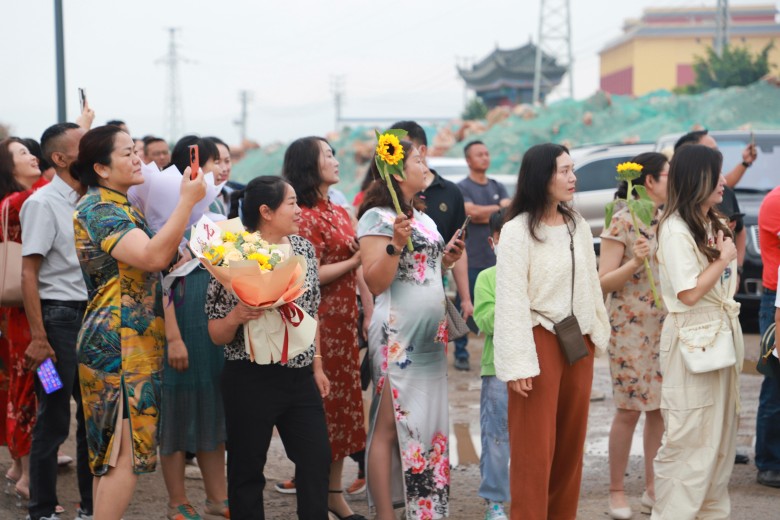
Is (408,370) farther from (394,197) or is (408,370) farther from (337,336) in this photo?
(394,197)

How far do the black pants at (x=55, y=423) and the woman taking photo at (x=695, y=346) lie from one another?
9.94ft

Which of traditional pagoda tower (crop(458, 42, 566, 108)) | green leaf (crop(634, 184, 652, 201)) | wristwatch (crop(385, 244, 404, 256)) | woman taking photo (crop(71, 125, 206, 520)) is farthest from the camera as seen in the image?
traditional pagoda tower (crop(458, 42, 566, 108))

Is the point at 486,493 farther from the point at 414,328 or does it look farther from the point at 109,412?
the point at 109,412

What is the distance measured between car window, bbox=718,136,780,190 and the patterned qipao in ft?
28.5

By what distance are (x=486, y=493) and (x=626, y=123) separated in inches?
1289

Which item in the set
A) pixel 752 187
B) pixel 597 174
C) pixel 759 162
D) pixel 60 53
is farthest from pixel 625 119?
pixel 60 53

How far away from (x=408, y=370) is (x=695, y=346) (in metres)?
1.43

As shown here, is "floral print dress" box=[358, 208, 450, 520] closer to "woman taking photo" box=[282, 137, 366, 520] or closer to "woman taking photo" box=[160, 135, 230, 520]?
"woman taking photo" box=[282, 137, 366, 520]

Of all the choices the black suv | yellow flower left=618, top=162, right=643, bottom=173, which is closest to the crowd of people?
yellow flower left=618, top=162, right=643, bottom=173

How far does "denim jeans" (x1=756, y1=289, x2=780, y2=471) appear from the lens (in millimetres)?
6047

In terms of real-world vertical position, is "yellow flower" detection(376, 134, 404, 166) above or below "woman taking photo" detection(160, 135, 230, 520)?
above

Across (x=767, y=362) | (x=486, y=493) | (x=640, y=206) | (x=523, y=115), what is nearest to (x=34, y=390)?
(x=486, y=493)

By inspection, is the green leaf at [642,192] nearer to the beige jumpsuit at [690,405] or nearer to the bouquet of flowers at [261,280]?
the beige jumpsuit at [690,405]

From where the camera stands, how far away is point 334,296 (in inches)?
214
